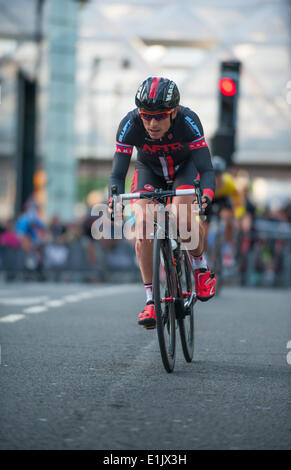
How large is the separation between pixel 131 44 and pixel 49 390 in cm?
4661

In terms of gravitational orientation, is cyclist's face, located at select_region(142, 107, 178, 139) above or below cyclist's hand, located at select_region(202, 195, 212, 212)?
above

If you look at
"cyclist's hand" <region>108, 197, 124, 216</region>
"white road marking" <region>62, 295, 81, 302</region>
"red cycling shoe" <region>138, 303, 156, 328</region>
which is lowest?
"white road marking" <region>62, 295, 81, 302</region>

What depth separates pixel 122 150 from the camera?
6.55m

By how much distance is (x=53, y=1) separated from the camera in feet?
109

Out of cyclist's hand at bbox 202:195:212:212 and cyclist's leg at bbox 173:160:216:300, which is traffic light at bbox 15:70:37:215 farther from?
cyclist's hand at bbox 202:195:212:212

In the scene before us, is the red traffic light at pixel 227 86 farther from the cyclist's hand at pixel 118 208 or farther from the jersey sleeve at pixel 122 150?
the cyclist's hand at pixel 118 208

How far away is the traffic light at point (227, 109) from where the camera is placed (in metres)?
15.7

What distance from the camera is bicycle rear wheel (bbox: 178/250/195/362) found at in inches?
248

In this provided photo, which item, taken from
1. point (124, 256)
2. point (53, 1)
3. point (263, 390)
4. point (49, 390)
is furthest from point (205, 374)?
point (53, 1)

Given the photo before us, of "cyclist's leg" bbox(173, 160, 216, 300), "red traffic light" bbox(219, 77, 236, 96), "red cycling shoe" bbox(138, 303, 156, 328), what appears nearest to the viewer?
"red cycling shoe" bbox(138, 303, 156, 328)

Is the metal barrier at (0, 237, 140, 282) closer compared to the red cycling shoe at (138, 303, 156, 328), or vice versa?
the red cycling shoe at (138, 303, 156, 328)

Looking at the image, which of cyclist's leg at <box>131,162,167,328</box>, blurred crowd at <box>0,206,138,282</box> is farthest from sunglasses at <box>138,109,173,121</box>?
blurred crowd at <box>0,206,138,282</box>

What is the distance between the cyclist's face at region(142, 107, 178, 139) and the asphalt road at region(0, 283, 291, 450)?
1.56 meters

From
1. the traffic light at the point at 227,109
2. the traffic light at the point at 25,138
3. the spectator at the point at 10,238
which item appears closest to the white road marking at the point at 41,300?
the traffic light at the point at 227,109
